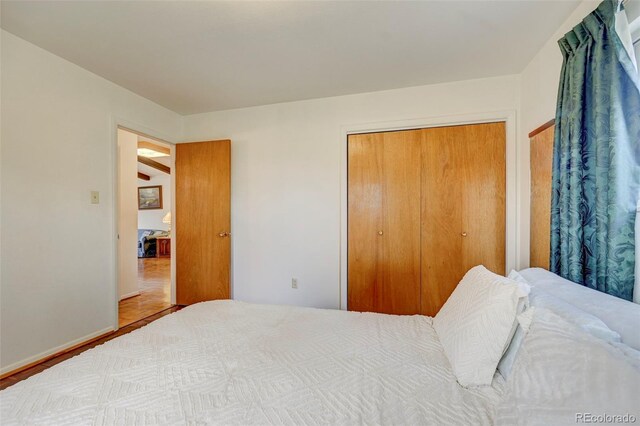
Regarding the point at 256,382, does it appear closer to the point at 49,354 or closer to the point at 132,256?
the point at 49,354

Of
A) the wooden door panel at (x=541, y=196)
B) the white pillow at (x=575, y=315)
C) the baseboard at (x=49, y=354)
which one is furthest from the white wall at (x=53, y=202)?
the wooden door panel at (x=541, y=196)

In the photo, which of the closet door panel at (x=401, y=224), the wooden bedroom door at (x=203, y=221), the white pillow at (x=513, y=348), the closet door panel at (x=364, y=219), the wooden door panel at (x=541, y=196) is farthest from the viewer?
the wooden bedroom door at (x=203, y=221)

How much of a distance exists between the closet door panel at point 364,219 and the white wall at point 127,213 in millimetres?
2987

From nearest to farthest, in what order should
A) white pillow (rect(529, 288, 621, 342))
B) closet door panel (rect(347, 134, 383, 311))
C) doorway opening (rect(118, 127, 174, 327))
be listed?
white pillow (rect(529, 288, 621, 342))
closet door panel (rect(347, 134, 383, 311))
doorway opening (rect(118, 127, 174, 327))

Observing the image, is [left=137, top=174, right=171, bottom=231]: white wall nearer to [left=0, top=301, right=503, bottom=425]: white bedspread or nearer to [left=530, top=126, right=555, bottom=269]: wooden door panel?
[left=0, top=301, right=503, bottom=425]: white bedspread

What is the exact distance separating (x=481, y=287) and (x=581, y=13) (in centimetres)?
174

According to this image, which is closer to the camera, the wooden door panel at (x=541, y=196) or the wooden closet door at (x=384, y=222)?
the wooden door panel at (x=541, y=196)

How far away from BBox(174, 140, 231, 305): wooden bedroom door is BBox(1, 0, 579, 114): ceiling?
0.80 meters

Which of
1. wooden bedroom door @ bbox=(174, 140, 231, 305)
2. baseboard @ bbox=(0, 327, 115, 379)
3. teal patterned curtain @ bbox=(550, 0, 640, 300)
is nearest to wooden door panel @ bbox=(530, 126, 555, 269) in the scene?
teal patterned curtain @ bbox=(550, 0, 640, 300)

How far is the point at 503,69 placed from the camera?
2.42m

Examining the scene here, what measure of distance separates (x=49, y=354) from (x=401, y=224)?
10.2 ft

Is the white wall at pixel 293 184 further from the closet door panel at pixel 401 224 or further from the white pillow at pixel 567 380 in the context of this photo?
the white pillow at pixel 567 380

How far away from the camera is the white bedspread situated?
81 centimetres

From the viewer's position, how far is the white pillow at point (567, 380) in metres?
0.57
